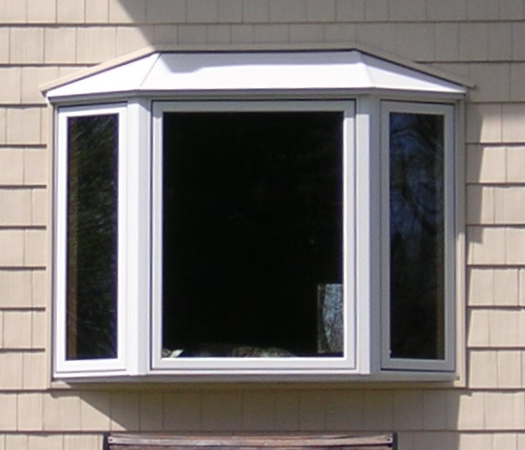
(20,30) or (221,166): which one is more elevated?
(20,30)

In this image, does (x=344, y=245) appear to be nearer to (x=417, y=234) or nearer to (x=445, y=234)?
(x=417, y=234)

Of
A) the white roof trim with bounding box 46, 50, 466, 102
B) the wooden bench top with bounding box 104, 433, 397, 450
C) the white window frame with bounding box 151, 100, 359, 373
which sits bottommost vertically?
the wooden bench top with bounding box 104, 433, 397, 450

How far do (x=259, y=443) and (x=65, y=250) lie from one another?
1297 mm

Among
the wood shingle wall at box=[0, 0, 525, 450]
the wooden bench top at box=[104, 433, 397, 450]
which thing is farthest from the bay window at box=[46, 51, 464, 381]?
the wooden bench top at box=[104, 433, 397, 450]

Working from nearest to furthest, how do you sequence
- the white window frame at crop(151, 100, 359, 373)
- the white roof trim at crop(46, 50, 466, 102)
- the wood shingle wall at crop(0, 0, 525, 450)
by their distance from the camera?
the white window frame at crop(151, 100, 359, 373), the white roof trim at crop(46, 50, 466, 102), the wood shingle wall at crop(0, 0, 525, 450)

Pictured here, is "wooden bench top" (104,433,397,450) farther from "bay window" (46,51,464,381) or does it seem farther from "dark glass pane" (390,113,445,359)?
"dark glass pane" (390,113,445,359)

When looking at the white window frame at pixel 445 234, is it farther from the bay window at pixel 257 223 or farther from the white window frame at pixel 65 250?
the white window frame at pixel 65 250

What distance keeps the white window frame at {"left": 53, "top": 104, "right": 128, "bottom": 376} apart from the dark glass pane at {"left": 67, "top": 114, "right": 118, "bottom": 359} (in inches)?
1.0

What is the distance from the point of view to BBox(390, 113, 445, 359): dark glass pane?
23.4 feet

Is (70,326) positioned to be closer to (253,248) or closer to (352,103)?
(253,248)

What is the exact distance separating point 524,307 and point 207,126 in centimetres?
171

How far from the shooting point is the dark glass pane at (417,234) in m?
7.13

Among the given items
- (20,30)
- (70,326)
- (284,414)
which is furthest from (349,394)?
(20,30)

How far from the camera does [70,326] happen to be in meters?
7.19
